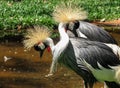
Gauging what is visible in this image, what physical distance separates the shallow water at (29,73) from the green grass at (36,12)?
5.60 ft

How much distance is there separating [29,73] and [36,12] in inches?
229

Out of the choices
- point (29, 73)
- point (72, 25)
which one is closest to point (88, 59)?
point (72, 25)

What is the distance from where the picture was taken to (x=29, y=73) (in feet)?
24.1

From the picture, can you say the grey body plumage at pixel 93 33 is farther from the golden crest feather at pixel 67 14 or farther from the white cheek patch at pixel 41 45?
the white cheek patch at pixel 41 45

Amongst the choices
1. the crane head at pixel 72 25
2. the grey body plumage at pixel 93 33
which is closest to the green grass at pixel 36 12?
the grey body plumage at pixel 93 33

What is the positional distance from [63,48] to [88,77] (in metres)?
0.54

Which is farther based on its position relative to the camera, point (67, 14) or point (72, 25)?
point (72, 25)

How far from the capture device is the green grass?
36.5 feet

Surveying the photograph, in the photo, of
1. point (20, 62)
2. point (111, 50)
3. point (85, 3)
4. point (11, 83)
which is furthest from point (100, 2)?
point (111, 50)

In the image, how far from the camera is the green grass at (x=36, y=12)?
1112 cm

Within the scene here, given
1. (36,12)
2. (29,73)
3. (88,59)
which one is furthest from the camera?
(36,12)

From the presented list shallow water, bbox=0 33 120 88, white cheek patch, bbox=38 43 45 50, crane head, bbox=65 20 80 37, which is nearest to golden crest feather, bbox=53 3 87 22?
crane head, bbox=65 20 80 37

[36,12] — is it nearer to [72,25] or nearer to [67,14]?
[72,25]

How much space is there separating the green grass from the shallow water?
1706 millimetres
